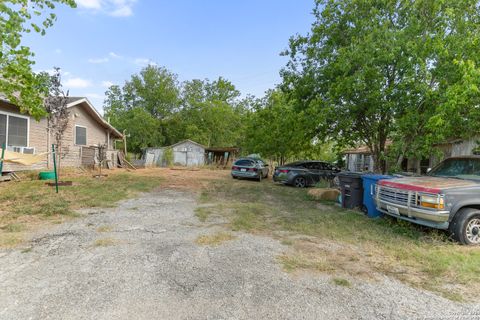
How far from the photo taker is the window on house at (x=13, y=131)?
12.7m

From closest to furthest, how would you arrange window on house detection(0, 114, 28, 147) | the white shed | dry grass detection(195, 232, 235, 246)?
dry grass detection(195, 232, 235, 246)
window on house detection(0, 114, 28, 147)
the white shed

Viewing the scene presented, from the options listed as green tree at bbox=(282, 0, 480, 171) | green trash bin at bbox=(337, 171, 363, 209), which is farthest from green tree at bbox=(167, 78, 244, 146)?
green trash bin at bbox=(337, 171, 363, 209)

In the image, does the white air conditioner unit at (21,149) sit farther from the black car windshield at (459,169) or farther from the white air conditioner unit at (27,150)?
the black car windshield at (459,169)

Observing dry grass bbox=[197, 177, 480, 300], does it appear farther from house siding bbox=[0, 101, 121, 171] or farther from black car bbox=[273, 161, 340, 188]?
house siding bbox=[0, 101, 121, 171]

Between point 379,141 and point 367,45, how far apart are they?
4263 mm

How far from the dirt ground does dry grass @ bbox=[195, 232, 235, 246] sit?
0.8 inches

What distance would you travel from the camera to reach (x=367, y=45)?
9266 millimetres

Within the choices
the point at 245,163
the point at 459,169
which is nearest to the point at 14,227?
the point at 459,169

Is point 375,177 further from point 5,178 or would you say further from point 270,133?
point 270,133

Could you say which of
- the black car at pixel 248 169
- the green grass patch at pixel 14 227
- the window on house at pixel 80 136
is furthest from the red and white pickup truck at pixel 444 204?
the window on house at pixel 80 136

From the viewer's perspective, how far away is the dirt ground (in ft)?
9.39

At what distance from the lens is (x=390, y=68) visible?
32.4ft

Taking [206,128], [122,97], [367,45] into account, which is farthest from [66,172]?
[122,97]

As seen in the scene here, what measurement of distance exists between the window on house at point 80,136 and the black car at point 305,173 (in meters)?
12.5
